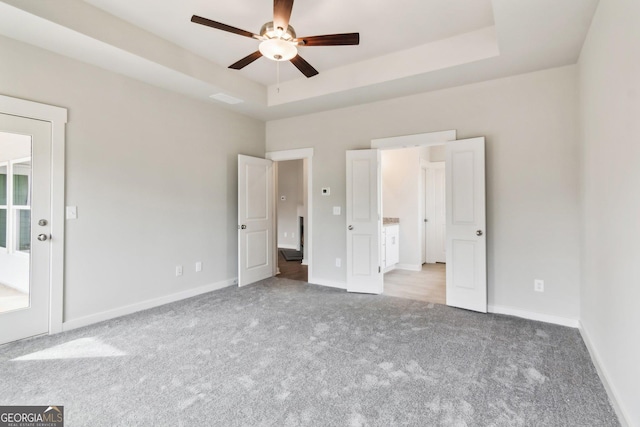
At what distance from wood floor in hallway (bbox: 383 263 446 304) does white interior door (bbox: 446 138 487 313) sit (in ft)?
1.34

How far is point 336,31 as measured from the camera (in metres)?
3.02

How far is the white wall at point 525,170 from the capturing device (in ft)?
10.2

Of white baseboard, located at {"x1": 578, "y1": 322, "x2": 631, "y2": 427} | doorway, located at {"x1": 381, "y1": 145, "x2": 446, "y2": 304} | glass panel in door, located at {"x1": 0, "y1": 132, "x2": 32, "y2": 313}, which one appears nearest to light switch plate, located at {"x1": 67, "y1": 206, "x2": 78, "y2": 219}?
glass panel in door, located at {"x1": 0, "y1": 132, "x2": 32, "y2": 313}

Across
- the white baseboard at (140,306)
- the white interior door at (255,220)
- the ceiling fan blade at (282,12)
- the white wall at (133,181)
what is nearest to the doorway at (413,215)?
the white interior door at (255,220)

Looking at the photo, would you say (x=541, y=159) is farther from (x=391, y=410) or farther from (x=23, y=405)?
(x=23, y=405)

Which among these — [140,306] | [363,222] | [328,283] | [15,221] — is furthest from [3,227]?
[363,222]

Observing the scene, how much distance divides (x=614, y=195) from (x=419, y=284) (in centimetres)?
312

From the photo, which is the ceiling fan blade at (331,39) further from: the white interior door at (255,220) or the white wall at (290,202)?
the white wall at (290,202)

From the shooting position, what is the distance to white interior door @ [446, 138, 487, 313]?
11.3ft

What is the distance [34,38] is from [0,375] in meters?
2.70

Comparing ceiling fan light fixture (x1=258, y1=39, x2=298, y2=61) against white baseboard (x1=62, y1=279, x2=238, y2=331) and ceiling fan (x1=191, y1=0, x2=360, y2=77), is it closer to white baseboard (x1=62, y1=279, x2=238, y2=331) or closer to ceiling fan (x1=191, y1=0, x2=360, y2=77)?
ceiling fan (x1=191, y1=0, x2=360, y2=77)

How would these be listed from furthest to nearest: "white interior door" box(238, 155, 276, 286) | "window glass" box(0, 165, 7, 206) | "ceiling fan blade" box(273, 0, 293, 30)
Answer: "white interior door" box(238, 155, 276, 286) → "window glass" box(0, 165, 7, 206) → "ceiling fan blade" box(273, 0, 293, 30)

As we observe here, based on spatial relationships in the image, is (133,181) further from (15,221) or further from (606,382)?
(606,382)

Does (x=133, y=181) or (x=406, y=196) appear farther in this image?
(x=406, y=196)
